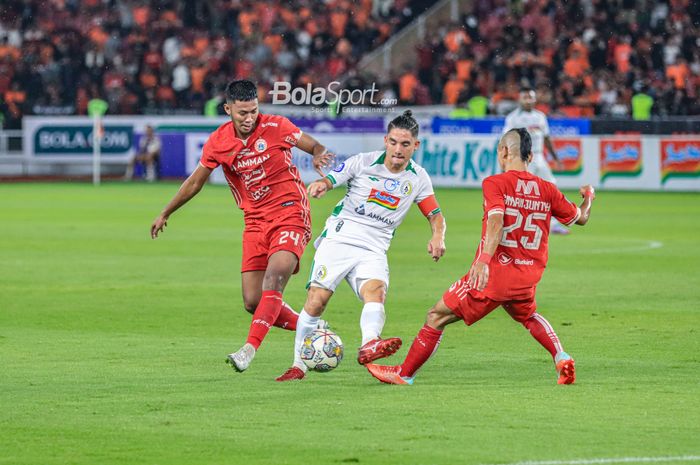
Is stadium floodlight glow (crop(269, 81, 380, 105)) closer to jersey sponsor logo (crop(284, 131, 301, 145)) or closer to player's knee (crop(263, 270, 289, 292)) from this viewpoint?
jersey sponsor logo (crop(284, 131, 301, 145))

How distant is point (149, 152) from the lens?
40.0 meters

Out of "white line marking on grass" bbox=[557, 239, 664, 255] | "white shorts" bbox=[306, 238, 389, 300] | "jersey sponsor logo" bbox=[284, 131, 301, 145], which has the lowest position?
"white line marking on grass" bbox=[557, 239, 664, 255]

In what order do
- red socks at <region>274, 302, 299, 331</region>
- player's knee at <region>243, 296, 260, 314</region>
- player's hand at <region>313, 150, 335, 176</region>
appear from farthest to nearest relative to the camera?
red socks at <region>274, 302, 299, 331</region> < player's knee at <region>243, 296, 260, 314</region> < player's hand at <region>313, 150, 335, 176</region>

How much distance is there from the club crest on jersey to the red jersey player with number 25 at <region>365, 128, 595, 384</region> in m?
1.77

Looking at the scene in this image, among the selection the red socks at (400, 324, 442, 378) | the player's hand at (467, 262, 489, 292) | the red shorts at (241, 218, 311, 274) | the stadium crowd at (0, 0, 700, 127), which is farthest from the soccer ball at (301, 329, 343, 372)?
the stadium crowd at (0, 0, 700, 127)

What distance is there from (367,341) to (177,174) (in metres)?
32.1

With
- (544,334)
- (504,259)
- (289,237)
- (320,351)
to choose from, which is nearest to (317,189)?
(289,237)

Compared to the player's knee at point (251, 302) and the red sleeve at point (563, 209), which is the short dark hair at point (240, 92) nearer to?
the player's knee at point (251, 302)

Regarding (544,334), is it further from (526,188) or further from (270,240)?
(270,240)

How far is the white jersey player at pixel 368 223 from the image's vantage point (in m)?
9.24

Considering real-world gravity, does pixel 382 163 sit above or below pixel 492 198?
above

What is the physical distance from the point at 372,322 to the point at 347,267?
0.46m

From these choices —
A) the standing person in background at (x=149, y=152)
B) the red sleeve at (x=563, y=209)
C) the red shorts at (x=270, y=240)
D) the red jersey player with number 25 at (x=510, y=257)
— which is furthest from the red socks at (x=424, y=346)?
the standing person in background at (x=149, y=152)

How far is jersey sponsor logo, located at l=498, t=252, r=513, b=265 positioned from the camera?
Answer: 8.80 m
